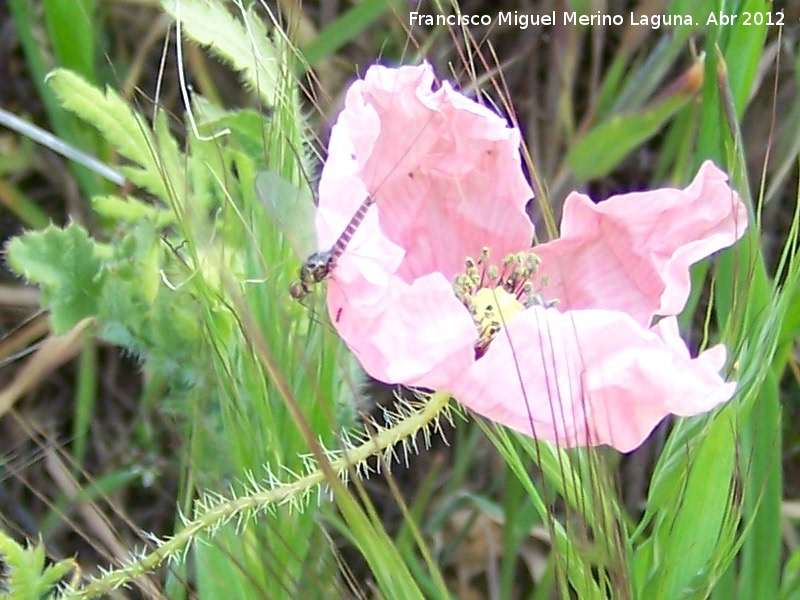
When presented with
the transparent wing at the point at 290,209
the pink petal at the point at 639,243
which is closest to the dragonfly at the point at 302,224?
the transparent wing at the point at 290,209

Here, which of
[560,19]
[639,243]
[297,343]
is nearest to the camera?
[297,343]

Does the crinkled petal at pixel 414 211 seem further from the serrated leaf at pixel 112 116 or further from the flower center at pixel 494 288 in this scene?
the serrated leaf at pixel 112 116

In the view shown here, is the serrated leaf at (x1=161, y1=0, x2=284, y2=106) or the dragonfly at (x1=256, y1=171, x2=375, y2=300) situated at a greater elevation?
the serrated leaf at (x1=161, y1=0, x2=284, y2=106)

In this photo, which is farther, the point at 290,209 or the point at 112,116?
the point at 112,116

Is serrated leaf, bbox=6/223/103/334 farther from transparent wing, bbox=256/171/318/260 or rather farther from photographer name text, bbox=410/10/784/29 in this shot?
photographer name text, bbox=410/10/784/29

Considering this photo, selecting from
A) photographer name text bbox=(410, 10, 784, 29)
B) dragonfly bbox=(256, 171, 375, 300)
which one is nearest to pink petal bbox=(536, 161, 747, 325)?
dragonfly bbox=(256, 171, 375, 300)

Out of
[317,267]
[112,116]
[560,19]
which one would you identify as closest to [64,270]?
[112,116]

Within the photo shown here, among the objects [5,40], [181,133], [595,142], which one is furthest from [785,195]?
[5,40]

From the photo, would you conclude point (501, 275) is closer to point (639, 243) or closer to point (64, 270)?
point (639, 243)
